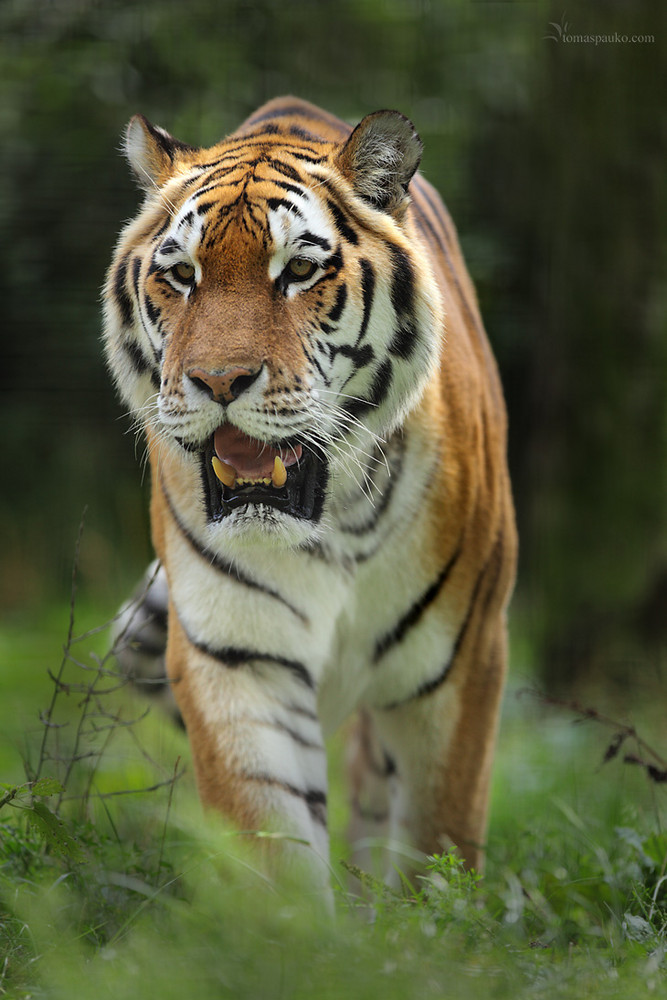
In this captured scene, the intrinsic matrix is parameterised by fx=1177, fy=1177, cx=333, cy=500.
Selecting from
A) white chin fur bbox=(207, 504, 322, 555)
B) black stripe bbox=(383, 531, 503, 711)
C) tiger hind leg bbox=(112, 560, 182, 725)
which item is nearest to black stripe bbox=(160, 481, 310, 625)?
white chin fur bbox=(207, 504, 322, 555)

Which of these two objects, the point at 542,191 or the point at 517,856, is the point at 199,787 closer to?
the point at 517,856

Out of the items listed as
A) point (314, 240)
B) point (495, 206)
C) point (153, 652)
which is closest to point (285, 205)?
point (314, 240)

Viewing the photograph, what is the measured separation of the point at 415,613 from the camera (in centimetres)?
235

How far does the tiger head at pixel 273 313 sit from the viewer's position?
193 centimetres

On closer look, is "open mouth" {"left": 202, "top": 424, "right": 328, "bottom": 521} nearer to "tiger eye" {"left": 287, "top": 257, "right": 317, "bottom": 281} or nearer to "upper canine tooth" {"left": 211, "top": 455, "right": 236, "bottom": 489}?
"upper canine tooth" {"left": 211, "top": 455, "right": 236, "bottom": 489}

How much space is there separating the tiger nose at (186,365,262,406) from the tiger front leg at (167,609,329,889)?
0.58 meters

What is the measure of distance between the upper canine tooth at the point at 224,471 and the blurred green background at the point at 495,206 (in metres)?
2.49

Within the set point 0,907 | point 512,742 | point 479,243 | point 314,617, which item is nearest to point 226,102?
point 479,243

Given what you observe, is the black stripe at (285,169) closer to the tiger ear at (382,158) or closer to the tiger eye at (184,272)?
the tiger ear at (382,158)

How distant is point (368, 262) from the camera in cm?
212

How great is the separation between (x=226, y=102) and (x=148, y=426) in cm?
298

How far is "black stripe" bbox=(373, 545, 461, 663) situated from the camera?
234 cm

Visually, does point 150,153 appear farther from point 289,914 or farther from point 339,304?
point 289,914

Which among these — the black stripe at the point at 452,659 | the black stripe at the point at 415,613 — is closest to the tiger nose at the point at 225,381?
the black stripe at the point at 415,613
